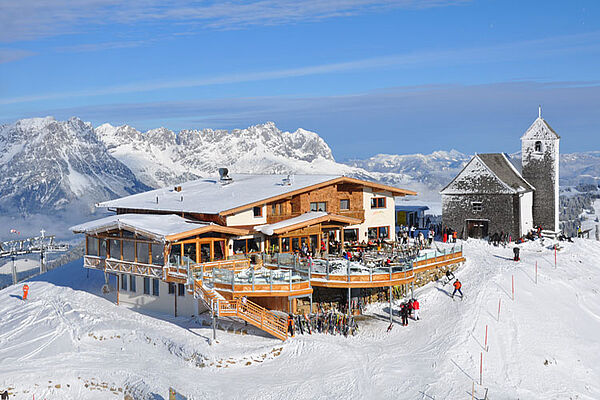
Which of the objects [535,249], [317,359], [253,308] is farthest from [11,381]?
[535,249]

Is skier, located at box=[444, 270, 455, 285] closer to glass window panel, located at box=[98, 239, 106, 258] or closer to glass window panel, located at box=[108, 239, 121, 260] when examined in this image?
glass window panel, located at box=[108, 239, 121, 260]

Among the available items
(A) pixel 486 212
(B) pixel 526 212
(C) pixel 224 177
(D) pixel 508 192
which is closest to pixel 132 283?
(C) pixel 224 177

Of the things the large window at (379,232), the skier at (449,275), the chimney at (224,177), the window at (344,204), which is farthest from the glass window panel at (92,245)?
the skier at (449,275)

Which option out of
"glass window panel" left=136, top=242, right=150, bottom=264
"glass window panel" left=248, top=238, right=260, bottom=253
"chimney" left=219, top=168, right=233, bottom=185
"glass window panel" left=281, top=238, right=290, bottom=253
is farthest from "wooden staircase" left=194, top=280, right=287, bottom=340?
"chimney" left=219, top=168, right=233, bottom=185

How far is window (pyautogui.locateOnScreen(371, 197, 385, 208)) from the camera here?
155 feet

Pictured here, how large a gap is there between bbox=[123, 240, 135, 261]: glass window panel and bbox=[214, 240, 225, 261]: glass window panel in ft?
15.8

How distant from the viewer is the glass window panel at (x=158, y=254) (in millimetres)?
35719

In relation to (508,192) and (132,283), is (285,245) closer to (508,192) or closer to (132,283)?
(132,283)

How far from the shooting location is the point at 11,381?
96.1ft

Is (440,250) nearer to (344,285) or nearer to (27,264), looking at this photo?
(344,285)

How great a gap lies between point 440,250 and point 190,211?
609 inches

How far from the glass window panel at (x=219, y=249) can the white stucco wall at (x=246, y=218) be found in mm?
1430

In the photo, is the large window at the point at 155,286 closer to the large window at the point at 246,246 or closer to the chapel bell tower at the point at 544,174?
the large window at the point at 246,246

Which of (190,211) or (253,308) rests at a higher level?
(190,211)
